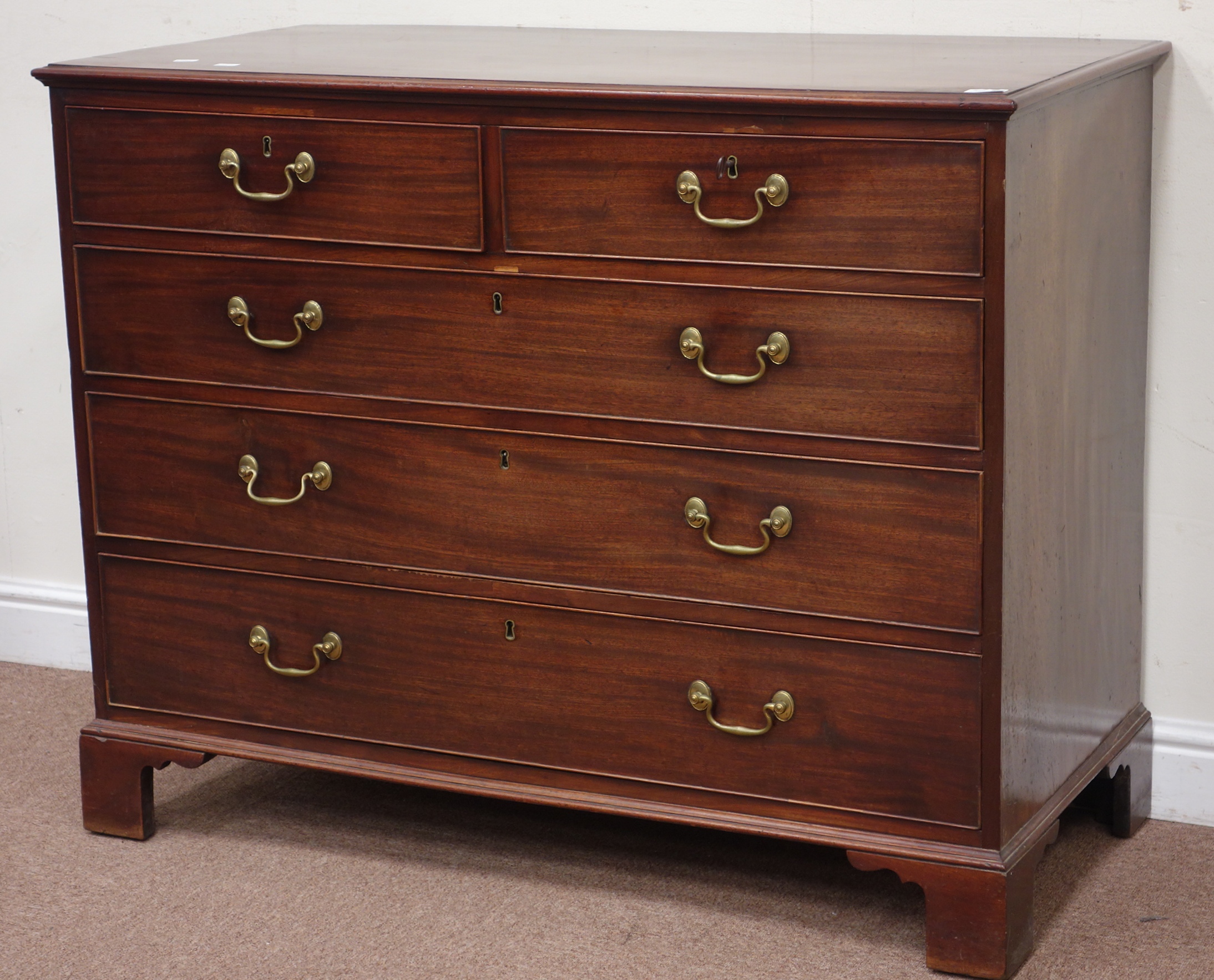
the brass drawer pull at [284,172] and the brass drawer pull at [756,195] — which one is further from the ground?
the brass drawer pull at [284,172]

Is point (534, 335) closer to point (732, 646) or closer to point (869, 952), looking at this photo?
point (732, 646)

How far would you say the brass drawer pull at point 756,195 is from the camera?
5.51 ft

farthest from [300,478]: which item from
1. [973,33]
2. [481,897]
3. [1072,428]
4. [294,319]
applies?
[973,33]

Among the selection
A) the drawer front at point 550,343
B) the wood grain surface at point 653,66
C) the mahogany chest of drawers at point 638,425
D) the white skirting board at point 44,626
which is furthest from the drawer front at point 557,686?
the white skirting board at point 44,626

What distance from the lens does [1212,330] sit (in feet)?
6.88

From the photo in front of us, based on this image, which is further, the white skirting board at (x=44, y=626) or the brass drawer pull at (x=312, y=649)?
the white skirting board at (x=44, y=626)

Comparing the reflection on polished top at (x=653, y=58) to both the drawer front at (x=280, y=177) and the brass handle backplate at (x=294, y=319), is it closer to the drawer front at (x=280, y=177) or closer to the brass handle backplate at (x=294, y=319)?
the drawer front at (x=280, y=177)

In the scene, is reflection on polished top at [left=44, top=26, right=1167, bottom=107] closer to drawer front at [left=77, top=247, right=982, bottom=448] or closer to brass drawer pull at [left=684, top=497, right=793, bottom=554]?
drawer front at [left=77, top=247, right=982, bottom=448]

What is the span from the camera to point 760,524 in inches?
70.7

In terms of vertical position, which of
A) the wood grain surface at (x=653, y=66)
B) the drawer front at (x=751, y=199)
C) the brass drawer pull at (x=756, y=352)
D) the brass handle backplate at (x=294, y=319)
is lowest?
the brass drawer pull at (x=756, y=352)

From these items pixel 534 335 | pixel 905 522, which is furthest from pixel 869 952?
pixel 534 335

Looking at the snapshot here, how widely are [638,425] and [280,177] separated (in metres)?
0.49

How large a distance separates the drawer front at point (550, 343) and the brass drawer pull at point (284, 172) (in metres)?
0.08

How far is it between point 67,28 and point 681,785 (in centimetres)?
151
